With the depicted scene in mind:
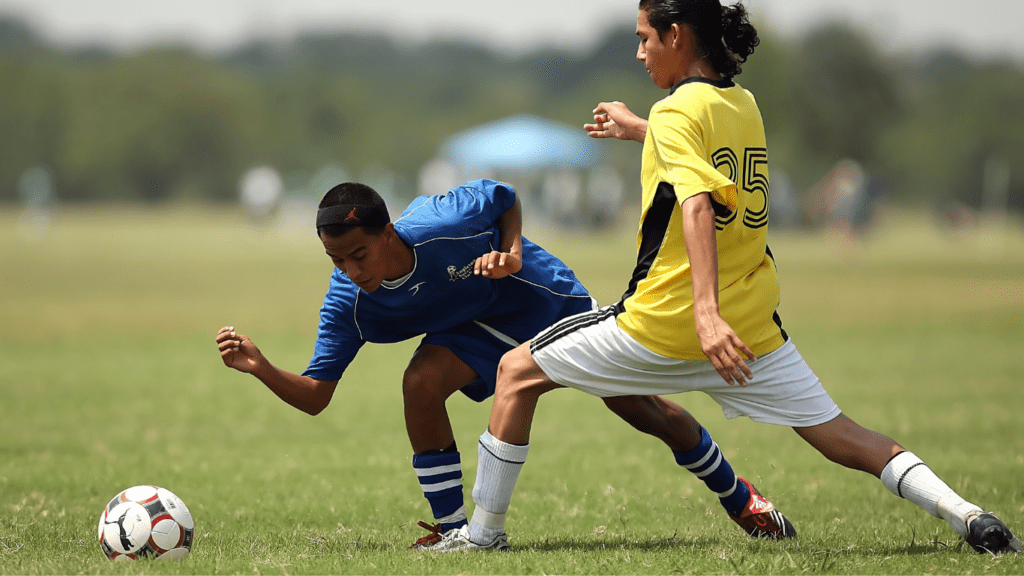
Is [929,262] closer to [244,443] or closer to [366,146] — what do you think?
[244,443]

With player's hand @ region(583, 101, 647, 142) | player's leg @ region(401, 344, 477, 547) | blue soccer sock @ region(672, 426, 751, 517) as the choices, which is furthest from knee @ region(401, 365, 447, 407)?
player's hand @ region(583, 101, 647, 142)

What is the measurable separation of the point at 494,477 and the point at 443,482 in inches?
24.5

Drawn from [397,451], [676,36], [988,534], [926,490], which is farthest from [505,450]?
[397,451]

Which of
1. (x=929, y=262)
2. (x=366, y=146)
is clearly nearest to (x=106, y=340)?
(x=929, y=262)

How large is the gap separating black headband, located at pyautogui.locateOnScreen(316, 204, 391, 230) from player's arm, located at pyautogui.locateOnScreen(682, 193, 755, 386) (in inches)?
51.1

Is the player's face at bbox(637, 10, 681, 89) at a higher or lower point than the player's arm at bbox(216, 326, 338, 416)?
higher

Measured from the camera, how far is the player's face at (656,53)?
160 inches

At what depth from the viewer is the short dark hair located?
437cm

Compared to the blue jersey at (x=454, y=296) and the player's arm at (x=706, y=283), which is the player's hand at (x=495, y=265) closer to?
the blue jersey at (x=454, y=296)

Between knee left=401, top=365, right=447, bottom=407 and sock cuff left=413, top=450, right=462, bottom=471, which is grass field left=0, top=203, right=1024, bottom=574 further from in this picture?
knee left=401, top=365, right=447, bottom=407

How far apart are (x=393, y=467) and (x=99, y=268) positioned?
20.1m

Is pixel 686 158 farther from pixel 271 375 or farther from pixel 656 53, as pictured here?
pixel 271 375

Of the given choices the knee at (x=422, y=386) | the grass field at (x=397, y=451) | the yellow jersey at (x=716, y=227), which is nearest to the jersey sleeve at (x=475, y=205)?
the knee at (x=422, y=386)

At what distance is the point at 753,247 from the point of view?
4.08m
